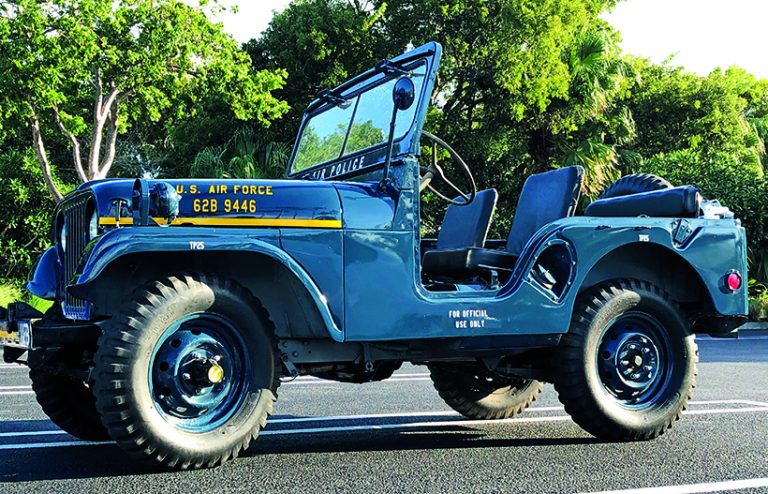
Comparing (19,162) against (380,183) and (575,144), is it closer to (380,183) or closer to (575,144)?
(575,144)

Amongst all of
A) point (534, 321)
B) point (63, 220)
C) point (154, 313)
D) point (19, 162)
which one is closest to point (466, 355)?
point (534, 321)

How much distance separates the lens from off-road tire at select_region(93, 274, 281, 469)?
4277mm

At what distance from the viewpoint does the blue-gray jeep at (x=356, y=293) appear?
14.8 ft

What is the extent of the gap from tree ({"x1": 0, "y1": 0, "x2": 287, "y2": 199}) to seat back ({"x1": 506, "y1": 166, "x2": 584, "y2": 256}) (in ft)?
55.9

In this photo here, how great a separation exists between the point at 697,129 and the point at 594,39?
20.4 ft

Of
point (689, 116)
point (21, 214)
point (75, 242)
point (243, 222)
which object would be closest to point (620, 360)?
point (243, 222)

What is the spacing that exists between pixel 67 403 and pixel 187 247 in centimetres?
183

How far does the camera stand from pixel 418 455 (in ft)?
16.6

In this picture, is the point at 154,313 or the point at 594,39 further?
the point at 594,39

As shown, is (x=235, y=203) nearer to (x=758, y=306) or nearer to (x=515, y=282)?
(x=515, y=282)

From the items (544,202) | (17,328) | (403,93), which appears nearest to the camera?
(17,328)

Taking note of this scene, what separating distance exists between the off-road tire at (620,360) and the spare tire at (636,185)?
0.97 m

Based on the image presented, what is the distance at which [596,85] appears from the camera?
84.1 ft

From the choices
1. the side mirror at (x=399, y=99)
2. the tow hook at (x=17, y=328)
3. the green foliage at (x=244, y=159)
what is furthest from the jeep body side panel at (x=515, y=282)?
the green foliage at (x=244, y=159)
